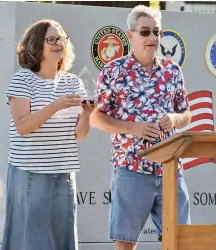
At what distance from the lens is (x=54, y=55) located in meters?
4.38

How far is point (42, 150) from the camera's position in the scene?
13.9 feet

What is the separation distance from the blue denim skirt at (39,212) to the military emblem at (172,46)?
1.80 metres

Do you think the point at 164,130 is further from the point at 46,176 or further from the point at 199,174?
the point at 199,174

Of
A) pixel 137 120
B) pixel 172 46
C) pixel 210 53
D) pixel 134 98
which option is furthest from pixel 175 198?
pixel 210 53

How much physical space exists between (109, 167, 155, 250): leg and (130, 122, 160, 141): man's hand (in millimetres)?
229

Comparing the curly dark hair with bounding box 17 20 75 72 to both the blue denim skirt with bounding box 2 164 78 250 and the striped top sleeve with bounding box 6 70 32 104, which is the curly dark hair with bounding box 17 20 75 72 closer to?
the striped top sleeve with bounding box 6 70 32 104

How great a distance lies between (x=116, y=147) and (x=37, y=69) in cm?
64

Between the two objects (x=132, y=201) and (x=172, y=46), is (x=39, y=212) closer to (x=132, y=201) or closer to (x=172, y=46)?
(x=132, y=201)

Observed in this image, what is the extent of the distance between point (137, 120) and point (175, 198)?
0.73m

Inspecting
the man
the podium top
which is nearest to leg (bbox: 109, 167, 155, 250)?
the man

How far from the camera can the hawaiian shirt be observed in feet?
14.1

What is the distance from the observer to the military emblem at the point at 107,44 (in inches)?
223

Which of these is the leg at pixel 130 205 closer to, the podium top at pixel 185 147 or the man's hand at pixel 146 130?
the man's hand at pixel 146 130

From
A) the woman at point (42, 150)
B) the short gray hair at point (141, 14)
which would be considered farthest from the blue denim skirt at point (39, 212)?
the short gray hair at point (141, 14)
